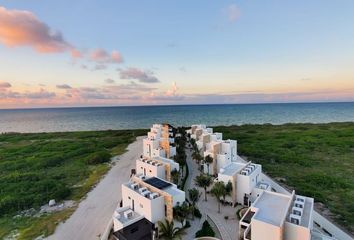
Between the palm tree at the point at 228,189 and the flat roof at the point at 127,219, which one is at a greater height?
the palm tree at the point at 228,189

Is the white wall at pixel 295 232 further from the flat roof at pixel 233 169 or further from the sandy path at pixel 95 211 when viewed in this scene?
the sandy path at pixel 95 211

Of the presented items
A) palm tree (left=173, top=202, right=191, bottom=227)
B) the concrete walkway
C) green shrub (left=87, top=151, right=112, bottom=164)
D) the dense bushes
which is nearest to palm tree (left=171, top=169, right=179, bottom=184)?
the concrete walkway

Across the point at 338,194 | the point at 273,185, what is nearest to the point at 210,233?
the point at 273,185

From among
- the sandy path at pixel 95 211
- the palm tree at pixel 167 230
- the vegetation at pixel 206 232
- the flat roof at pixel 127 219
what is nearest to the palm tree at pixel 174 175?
the sandy path at pixel 95 211

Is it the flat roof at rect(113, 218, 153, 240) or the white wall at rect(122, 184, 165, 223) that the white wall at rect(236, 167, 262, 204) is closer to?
the white wall at rect(122, 184, 165, 223)

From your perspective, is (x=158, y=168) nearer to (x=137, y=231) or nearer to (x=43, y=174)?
(x=137, y=231)
